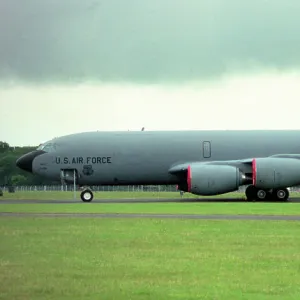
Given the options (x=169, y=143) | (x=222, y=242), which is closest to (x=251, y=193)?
(x=169, y=143)

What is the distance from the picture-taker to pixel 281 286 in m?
9.69

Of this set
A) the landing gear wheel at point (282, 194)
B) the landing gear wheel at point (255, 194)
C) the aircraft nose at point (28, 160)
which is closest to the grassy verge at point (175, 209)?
the landing gear wheel at point (282, 194)

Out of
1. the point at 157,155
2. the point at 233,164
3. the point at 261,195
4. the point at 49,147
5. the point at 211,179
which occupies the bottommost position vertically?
the point at 261,195

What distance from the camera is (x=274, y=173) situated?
37.6m

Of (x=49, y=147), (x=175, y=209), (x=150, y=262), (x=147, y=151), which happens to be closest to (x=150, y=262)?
(x=150, y=262)

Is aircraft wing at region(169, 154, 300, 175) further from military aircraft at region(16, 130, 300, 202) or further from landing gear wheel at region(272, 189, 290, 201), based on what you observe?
landing gear wheel at region(272, 189, 290, 201)

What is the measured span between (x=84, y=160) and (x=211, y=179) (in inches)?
317

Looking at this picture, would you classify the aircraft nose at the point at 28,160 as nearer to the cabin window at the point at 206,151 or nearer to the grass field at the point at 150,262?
the cabin window at the point at 206,151

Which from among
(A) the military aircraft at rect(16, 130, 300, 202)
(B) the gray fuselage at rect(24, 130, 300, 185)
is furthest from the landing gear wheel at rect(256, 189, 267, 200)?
(B) the gray fuselage at rect(24, 130, 300, 185)

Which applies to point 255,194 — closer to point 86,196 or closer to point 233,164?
point 233,164

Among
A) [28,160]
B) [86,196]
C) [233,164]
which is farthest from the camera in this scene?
[28,160]

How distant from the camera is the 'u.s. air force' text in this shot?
40094 millimetres

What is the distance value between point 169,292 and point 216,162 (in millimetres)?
29995

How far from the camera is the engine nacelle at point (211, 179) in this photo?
3747cm
